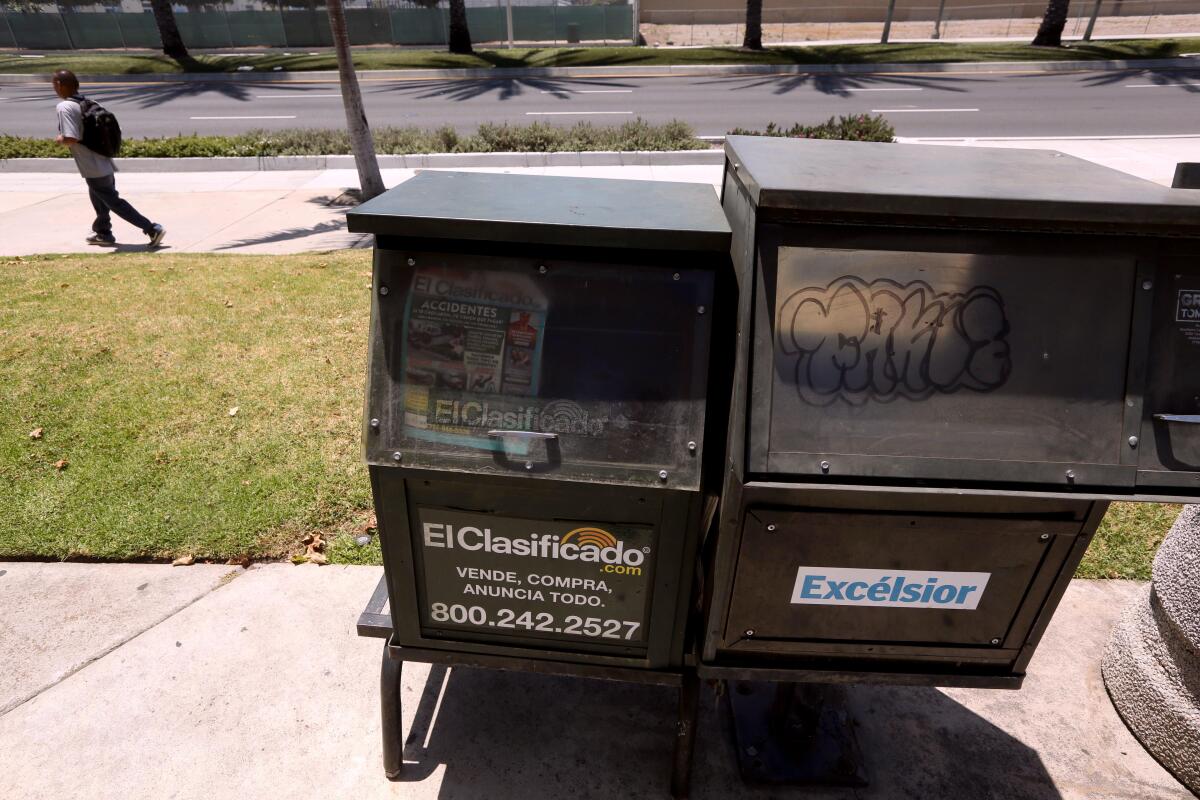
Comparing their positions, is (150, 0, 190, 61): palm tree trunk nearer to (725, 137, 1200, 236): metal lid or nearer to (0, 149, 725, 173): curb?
(0, 149, 725, 173): curb

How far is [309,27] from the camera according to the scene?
106ft

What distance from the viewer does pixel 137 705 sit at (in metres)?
2.79

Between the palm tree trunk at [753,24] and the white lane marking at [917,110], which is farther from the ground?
the palm tree trunk at [753,24]

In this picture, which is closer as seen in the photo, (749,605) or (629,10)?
(749,605)

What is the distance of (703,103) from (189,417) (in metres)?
15.2

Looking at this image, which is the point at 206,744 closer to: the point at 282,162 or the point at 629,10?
the point at 282,162

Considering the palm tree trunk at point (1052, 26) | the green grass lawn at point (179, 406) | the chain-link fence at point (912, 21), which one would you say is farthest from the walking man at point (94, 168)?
the chain-link fence at point (912, 21)

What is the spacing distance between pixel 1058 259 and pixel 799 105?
16264mm

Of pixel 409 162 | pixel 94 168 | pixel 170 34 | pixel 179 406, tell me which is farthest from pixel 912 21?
pixel 179 406

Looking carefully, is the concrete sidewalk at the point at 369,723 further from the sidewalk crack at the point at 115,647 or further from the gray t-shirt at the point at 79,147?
the gray t-shirt at the point at 79,147

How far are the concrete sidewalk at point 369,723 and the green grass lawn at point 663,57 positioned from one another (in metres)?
22.0

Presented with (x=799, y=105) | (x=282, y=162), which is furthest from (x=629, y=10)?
(x=282, y=162)

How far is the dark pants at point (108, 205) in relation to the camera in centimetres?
776

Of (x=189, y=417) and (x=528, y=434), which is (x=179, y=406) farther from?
(x=528, y=434)
